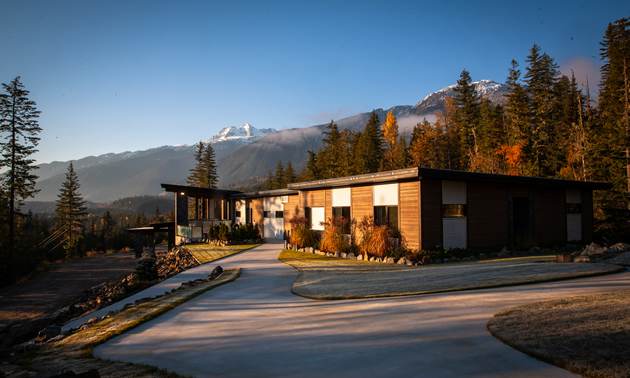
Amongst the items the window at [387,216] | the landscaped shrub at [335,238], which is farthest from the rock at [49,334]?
the window at [387,216]

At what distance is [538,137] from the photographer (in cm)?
3102

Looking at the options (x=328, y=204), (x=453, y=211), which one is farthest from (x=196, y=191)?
(x=453, y=211)

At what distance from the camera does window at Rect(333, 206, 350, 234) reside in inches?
679

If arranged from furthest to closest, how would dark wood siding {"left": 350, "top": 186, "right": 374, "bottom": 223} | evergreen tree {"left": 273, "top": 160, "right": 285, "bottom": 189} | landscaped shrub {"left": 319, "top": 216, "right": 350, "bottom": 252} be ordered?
1. evergreen tree {"left": 273, "top": 160, "right": 285, "bottom": 189}
2. landscaped shrub {"left": 319, "top": 216, "right": 350, "bottom": 252}
3. dark wood siding {"left": 350, "top": 186, "right": 374, "bottom": 223}

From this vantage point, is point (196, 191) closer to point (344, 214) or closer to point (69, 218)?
point (344, 214)

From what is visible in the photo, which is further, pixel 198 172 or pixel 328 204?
pixel 198 172

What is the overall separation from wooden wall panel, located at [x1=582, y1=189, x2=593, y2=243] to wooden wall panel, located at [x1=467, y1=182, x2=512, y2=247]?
652 cm

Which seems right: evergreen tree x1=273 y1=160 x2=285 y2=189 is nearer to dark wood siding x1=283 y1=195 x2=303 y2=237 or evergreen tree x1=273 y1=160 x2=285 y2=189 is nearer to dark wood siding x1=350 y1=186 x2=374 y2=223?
dark wood siding x1=283 y1=195 x2=303 y2=237

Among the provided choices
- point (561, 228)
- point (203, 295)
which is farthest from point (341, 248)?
point (561, 228)

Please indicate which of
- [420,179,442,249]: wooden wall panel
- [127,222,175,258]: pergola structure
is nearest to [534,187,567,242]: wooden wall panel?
[420,179,442,249]: wooden wall panel

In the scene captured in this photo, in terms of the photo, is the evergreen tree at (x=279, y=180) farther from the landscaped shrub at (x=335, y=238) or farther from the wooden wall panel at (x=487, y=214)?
the wooden wall panel at (x=487, y=214)

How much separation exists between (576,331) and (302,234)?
1521 cm

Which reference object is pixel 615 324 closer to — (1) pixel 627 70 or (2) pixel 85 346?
(2) pixel 85 346

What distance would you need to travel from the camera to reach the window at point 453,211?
14062mm
